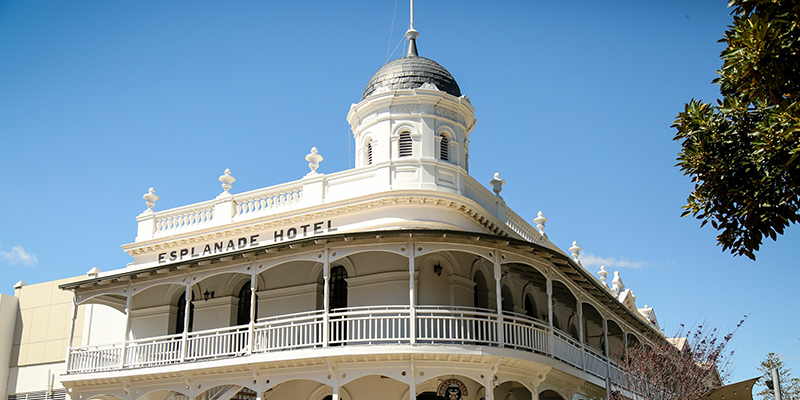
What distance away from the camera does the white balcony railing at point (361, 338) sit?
58.6 feet

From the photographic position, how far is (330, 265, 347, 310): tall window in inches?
846

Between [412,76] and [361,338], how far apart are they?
9.11 m

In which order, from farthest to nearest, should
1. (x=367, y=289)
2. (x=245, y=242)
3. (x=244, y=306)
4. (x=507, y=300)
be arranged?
(x=507, y=300), (x=244, y=306), (x=245, y=242), (x=367, y=289)

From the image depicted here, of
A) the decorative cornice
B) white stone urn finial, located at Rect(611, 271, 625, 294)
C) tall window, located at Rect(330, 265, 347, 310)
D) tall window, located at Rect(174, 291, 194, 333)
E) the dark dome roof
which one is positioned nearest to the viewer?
the decorative cornice

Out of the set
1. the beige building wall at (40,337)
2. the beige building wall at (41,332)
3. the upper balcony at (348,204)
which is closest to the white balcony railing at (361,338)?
the upper balcony at (348,204)

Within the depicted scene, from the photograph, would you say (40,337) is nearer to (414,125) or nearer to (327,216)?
(327,216)

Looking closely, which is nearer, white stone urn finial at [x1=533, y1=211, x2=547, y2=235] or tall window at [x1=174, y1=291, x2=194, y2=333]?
tall window at [x1=174, y1=291, x2=194, y2=333]

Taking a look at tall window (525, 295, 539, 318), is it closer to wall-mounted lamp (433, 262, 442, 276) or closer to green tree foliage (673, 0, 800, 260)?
wall-mounted lamp (433, 262, 442, 276)

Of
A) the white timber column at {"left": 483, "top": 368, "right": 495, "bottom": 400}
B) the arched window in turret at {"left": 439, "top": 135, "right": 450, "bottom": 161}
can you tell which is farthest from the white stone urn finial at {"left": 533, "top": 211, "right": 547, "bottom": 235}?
the white timber column at {"left": 483, "top": 368, "right": 495, "bottom": 400}

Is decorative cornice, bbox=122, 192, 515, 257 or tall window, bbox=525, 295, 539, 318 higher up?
decorative cornice, bbox=122, 192, 515, 257

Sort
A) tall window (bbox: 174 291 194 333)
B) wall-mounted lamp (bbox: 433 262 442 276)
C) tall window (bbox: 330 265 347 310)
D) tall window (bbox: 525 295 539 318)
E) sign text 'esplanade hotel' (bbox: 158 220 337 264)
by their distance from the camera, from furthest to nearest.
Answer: tall window (bbox: 525 295 539 318)
tall window (bbox: 174 291 194 333)
sign text 'esplanade hotel' (bbox: 158 220 337 264)
tall window (bbox: 330 265 347 310)
wall-mounted lamp (bbox: 433 262 442 276)

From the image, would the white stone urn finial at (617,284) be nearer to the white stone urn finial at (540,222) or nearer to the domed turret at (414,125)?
the white stone urn finial at (540,222)

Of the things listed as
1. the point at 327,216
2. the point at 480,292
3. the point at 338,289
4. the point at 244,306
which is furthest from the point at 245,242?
the point at 480,292

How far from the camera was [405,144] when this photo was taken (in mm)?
23328
